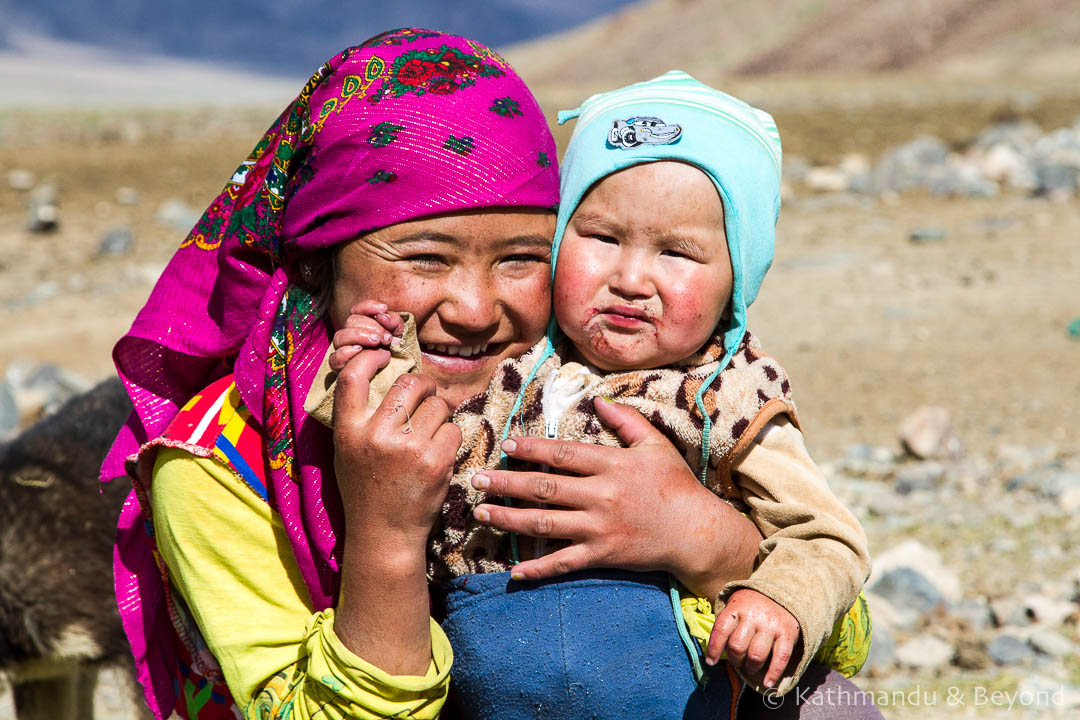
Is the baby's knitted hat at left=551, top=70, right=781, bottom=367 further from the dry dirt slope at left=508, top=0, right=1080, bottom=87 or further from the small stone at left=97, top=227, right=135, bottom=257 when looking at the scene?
the dry dirt slope at left=508, top=0, right=1080, bottom=87

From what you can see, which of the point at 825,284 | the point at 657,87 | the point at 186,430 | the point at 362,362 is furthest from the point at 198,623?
the point at 825,284

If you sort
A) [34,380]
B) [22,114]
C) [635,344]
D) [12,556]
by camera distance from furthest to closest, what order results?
1. [22,114]
2. [34,380]
3. [12,556]
4. [635,344]

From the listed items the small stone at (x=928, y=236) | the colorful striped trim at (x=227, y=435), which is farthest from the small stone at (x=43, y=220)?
the colorful striped trim at (x=227, y=435)

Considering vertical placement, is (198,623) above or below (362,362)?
below

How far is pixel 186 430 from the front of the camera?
218 cm

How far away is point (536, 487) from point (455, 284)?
1.41ft

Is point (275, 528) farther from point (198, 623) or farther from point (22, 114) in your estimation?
point (22, 114)

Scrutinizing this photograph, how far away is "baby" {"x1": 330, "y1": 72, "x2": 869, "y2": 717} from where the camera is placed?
Answer: 79.9 inches

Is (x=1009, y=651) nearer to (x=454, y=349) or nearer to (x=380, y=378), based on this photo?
(x=454, y=349)

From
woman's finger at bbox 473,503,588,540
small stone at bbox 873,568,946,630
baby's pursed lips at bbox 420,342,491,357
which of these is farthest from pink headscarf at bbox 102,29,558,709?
small stone at bbox 873,568,946,630

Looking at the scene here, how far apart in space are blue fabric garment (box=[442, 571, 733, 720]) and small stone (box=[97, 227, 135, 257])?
1111 cm

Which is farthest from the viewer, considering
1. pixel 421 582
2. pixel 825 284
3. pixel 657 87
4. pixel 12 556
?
pixel 825 284

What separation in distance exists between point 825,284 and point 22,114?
17737mm

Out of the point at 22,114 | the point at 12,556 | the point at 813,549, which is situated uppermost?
the point at 813,549
